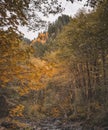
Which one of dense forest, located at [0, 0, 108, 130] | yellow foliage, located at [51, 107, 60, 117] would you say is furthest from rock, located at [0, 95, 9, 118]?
yellow foliage, located at [51, 107, 60, 117]

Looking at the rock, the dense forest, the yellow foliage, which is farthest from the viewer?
the yellow foliage

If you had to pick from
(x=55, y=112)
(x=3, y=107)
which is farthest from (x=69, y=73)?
(x=3, y=107)

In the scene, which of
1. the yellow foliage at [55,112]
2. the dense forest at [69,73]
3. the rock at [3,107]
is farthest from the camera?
the yellow foliage at [55,112]

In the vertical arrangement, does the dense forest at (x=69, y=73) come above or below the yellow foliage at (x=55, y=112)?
above

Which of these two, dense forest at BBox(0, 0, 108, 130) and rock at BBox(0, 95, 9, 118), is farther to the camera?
rock at BBox(0, 95, 9, 118)

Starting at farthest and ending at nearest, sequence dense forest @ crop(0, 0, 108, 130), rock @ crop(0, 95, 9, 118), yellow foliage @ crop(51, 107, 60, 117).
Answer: yellow foliage @ crop(51, 107, 60, 117) < rock @ crop(0, 95, 9, 118) < dense forest @ crop(0, 0, 108, 130)

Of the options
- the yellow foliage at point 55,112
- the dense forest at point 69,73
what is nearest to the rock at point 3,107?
the dense forest at point 69,73

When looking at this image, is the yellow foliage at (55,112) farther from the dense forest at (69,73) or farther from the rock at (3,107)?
the rock at (3,107)

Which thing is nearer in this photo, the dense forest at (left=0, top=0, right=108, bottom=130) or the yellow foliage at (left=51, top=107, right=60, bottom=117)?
the dense forest at (left=0, top=0, right=108, bottom=130)

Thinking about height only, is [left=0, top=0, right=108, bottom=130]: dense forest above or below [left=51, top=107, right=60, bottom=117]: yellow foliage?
above

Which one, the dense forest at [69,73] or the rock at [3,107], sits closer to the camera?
the dense forest at [69,73]

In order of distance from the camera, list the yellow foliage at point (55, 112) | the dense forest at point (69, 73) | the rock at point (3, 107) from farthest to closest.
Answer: the yellow foliage at point (55, 112) < the rock at point (3, 107) < the dense forest at point (69, 73)

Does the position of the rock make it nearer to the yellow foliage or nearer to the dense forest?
the dense forest

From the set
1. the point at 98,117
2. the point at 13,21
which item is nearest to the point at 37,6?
the point at 13,21
